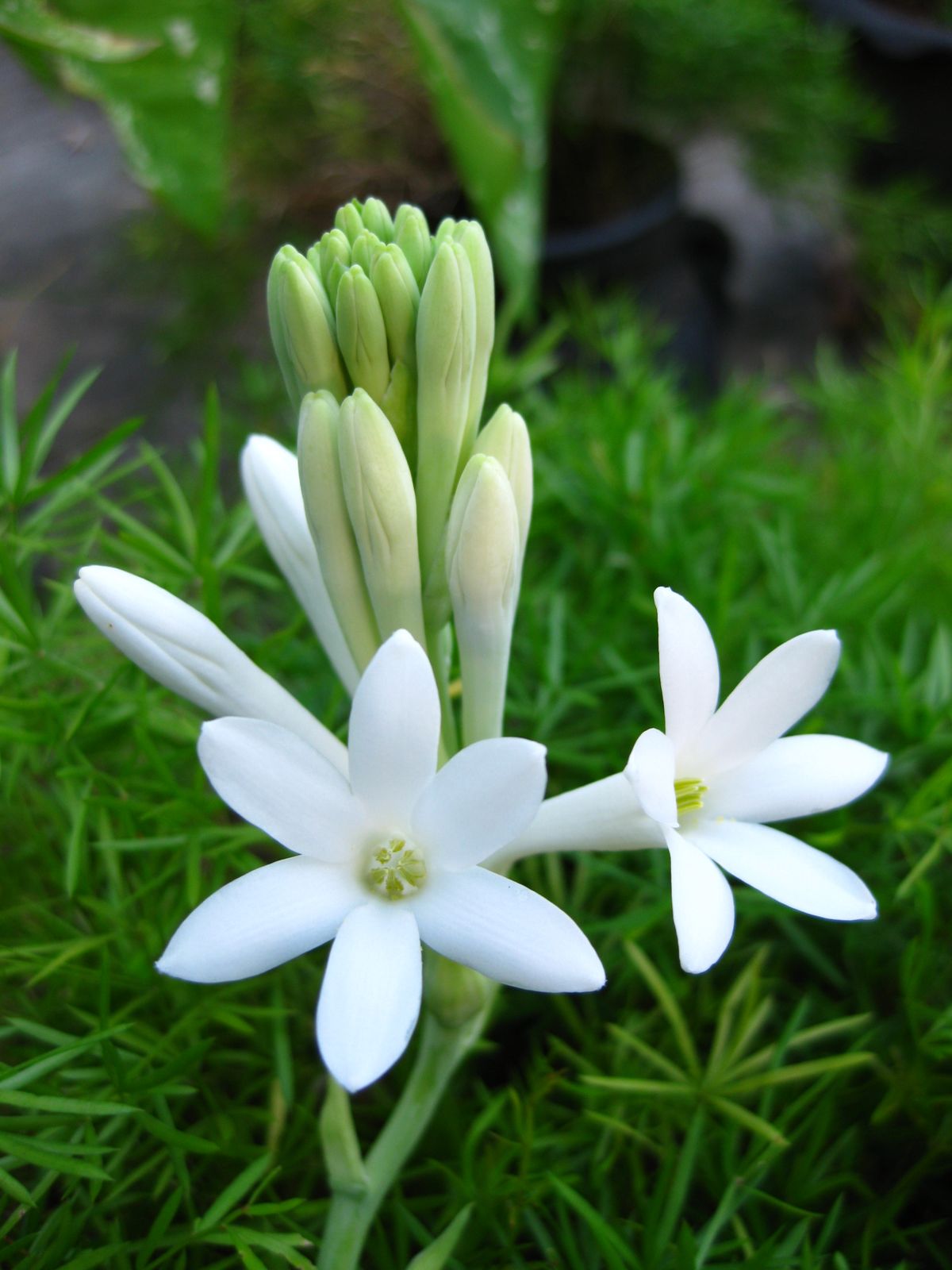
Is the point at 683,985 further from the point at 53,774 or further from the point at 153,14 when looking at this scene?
the point at 153,14

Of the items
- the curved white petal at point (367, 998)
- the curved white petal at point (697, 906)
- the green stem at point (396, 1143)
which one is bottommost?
the green stem at point (396, 1143)

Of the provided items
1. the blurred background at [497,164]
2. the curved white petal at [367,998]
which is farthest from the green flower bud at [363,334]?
the blurred background at [497,164]

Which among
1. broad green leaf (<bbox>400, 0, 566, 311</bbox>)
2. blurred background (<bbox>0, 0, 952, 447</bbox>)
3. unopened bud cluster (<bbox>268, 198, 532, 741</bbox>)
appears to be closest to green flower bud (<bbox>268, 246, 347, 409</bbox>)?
unopened bud cluster (<bbox>268, 198, 532, 741</bbox>)

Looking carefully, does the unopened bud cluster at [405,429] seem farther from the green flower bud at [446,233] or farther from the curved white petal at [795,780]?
the curved white petal at [795,780]

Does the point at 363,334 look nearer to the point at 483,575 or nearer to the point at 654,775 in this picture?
the point at 483,575

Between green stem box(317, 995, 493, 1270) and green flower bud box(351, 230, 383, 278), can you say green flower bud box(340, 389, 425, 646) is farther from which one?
green stem box(317, 995, 493, 1270)

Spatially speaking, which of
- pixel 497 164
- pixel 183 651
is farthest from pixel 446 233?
pixel 497 164
